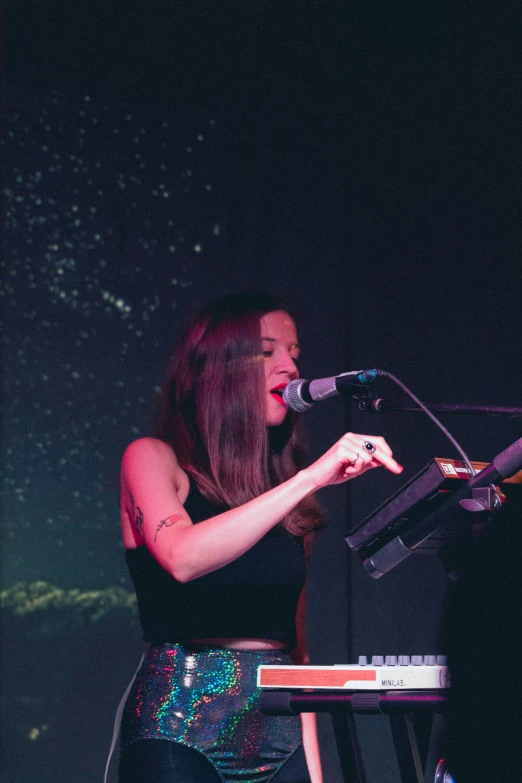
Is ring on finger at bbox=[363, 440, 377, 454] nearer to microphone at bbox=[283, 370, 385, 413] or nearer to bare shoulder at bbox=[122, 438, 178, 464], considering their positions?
microphone at bbox=[283, 370, 385, 413]

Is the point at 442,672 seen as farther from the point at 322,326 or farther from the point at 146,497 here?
the point at 322,326

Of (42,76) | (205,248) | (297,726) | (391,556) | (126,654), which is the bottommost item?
(126,654)

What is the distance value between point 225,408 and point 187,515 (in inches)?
11.8

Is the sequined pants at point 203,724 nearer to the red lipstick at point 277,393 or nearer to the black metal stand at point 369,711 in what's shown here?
the black metal stand at point 369,711

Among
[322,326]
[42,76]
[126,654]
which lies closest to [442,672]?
[126,654]

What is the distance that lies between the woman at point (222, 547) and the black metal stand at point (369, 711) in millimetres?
318

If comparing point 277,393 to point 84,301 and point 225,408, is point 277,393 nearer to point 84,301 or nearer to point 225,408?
point 225,408

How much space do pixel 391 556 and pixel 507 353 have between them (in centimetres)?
158

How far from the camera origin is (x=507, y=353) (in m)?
2.84

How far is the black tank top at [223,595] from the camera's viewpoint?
1740 millimetres

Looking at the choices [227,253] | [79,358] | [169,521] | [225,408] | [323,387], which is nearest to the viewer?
[323,387]

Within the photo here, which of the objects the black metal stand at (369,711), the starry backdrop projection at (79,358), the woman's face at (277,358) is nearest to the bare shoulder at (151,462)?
the woman's face at (277,358)

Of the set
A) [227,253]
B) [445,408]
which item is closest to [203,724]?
[445,408]

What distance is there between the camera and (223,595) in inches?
69.7
